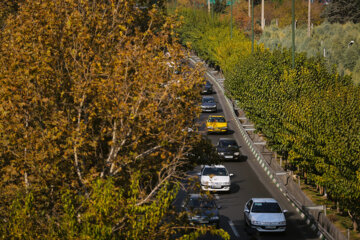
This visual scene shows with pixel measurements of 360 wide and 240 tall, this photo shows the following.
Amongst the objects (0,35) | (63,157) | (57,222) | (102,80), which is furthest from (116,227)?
(0,35)

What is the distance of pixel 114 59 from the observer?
50.5 ft

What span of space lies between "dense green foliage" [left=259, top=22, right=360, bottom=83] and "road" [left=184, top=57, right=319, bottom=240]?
16.3 metres

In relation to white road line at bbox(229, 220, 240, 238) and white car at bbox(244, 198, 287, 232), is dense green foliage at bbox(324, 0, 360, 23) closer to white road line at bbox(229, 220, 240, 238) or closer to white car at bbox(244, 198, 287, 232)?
white road line at bbox(229, 220, 240, 238)

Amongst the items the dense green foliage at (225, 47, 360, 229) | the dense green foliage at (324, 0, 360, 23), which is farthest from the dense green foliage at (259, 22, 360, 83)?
the dense green foliage at (225, 47, 360, 229)

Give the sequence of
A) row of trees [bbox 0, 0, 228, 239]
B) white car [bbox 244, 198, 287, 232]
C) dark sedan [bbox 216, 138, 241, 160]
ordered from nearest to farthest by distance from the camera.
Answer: row of trees [bbox 0, 0, 228, 239]
white car [bbox 244, 198, 287, 232]
dark sedan [bbox 216, 138, 241, 160]

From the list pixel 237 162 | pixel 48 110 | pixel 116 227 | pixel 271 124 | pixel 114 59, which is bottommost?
pixel 237 162

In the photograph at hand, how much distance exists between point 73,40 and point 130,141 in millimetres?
2884

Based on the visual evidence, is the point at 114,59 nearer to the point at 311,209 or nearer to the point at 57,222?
the point at 57,222

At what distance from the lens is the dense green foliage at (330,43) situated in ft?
207

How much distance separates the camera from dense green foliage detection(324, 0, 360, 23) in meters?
89.2

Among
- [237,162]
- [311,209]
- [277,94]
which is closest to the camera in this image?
[311,209]

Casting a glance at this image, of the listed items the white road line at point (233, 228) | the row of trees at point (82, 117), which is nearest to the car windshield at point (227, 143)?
the white road line at point (233, 228)

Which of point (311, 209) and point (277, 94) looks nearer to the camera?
point (311, 209)

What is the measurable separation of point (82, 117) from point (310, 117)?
1206 cm
